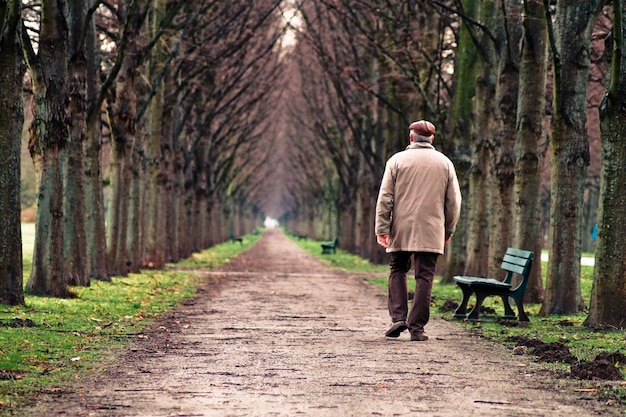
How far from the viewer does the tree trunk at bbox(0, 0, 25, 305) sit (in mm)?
12211

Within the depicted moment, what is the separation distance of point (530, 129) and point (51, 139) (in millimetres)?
7455

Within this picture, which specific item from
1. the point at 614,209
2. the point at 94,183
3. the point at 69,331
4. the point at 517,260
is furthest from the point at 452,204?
the point at 94,183

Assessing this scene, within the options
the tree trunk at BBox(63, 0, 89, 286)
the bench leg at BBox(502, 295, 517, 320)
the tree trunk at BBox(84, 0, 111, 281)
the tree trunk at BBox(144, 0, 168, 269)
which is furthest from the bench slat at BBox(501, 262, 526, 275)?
the tree trunk at BBox(144, 0, 168, 269)

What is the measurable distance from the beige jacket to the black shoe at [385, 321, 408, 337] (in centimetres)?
78

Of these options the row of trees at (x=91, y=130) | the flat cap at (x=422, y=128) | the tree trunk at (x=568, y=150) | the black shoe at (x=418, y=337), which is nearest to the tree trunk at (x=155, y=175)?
the row of trees at (x=91, y=130)

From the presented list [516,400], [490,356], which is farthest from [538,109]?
[516,400]

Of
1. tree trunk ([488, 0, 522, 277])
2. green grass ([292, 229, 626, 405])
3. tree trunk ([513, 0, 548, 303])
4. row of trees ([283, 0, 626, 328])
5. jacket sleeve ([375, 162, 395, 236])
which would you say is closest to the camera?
green grass ([292, 229, 626, 405])

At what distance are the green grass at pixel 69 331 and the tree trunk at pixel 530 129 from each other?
5.73 metres

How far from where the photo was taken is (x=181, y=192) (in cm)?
3303

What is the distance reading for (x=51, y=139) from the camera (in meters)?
14.8

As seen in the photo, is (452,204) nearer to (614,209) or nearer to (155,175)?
(614,209)

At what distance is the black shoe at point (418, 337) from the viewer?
1009 centimetres

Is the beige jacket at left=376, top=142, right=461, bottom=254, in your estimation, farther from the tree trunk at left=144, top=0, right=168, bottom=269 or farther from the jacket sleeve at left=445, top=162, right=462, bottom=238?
the tree trunk at left=144, top=0, right=168, bottom=269

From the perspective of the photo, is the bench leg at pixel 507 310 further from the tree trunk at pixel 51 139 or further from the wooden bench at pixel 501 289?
the tree trunk at pixel 51 139
